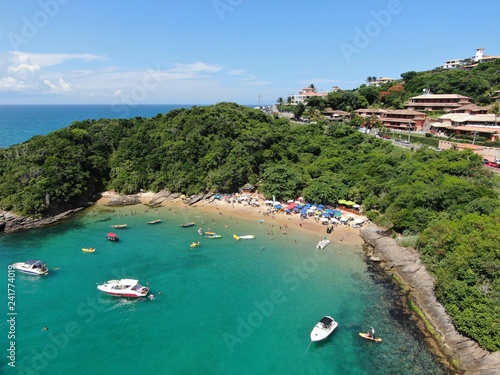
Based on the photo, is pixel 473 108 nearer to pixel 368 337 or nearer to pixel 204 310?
pixel 368 337

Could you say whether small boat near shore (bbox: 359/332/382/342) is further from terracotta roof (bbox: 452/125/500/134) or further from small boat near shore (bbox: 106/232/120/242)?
terracotta roof (bbox: 452/125/500/134)

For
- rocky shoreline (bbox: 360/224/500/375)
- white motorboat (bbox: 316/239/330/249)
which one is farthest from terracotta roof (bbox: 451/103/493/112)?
white motorboat (bbox: 316/239/330/249)

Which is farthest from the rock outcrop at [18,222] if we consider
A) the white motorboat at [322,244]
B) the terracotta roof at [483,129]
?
the terracotta roof at [483,129]

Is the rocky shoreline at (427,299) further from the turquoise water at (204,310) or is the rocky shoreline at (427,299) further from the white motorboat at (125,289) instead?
the white motorboat at (125,289)

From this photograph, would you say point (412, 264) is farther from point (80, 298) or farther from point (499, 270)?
point (80, 298)

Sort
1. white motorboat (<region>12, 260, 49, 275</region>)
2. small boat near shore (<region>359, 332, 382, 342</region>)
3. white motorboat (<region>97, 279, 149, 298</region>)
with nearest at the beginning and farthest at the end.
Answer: small boat near shore (<region>359, 332, 382, 342</region>) < white motorboat (<region>97, 279, 149, 298</region>) < white motorboat (<region>12, 260, 49, 275</region>)

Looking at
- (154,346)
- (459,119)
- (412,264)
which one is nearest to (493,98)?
(459,119)
